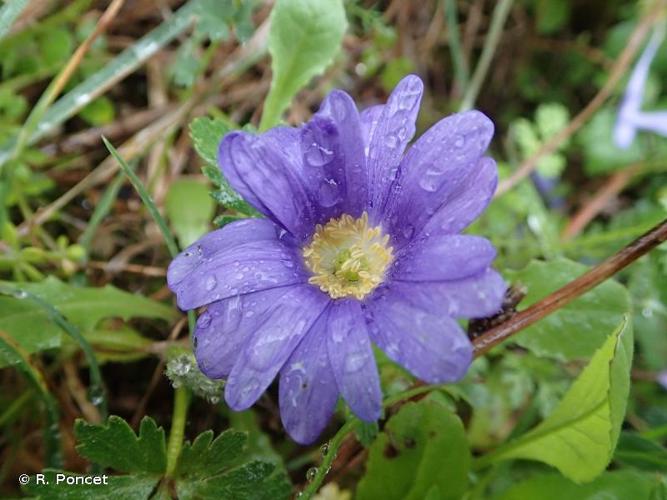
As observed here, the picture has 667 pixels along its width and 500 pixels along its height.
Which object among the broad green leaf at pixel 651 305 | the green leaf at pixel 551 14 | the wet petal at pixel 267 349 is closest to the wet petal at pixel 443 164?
the wet petal at pixel 267 349

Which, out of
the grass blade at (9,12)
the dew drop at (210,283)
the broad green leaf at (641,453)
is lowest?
the broad green leaf at (641,453)

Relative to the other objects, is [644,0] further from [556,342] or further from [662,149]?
[556,342]

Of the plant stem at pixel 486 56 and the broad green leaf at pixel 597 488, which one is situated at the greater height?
the plant stem at pixel 486 56

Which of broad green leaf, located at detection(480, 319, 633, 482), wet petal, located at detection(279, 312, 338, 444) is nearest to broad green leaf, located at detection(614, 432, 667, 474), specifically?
broad green leaf, located at detection(480, 319, 633, 482)

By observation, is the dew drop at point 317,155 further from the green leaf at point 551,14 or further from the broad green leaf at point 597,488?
the green leaf at point 551,14

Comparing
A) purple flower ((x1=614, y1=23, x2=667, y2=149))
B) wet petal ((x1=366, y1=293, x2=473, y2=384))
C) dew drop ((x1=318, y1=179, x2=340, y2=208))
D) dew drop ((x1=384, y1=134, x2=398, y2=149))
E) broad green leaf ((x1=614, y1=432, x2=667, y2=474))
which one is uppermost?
dew drop ((x1=384, y1=134, x2=398, y2=149))

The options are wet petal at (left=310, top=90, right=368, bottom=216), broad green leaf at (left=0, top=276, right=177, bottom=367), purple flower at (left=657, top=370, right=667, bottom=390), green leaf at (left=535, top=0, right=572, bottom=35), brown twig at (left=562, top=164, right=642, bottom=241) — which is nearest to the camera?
wet petal at (left=310, top=90, right=368, bottom=216)

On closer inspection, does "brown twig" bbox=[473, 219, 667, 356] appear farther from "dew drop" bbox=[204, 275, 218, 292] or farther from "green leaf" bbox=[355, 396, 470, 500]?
"dew drop" bbox=[204, 275, 218, 292]
